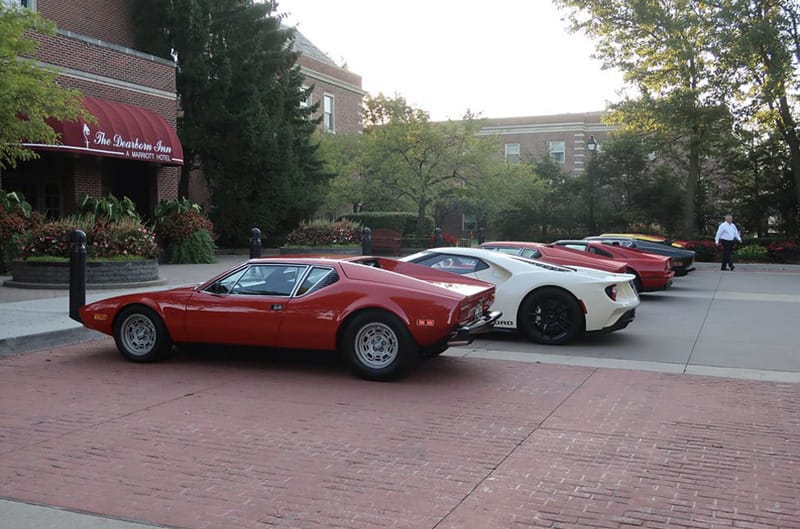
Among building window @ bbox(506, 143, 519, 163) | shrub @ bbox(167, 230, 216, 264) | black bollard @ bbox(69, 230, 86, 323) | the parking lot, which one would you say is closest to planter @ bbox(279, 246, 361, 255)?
shrub @ bbox(167, 230, 216, 264)

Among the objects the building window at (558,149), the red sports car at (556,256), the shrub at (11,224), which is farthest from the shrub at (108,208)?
the building window at (558,149)

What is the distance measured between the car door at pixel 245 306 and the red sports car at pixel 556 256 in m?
6.32

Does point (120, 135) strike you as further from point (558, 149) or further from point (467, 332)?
point (558, 149)

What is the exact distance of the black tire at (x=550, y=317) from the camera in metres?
9.85

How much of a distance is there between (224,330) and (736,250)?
26910mm

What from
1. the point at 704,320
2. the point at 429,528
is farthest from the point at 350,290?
the point at 704,320

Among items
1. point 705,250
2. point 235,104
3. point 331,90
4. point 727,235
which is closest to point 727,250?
point 727,235

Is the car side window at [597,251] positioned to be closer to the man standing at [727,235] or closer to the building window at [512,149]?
the man standing at [727,235]

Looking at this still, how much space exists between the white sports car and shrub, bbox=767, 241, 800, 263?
21.0m

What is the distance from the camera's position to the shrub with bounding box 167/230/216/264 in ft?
74.2

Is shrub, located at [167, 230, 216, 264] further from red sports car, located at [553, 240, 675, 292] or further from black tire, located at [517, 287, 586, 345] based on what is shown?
black tire, located at [517, 287, 586, 345]

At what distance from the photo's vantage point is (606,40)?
107ft

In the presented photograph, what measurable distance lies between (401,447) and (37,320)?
24.8 feet

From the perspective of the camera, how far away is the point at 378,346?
24.5ft
